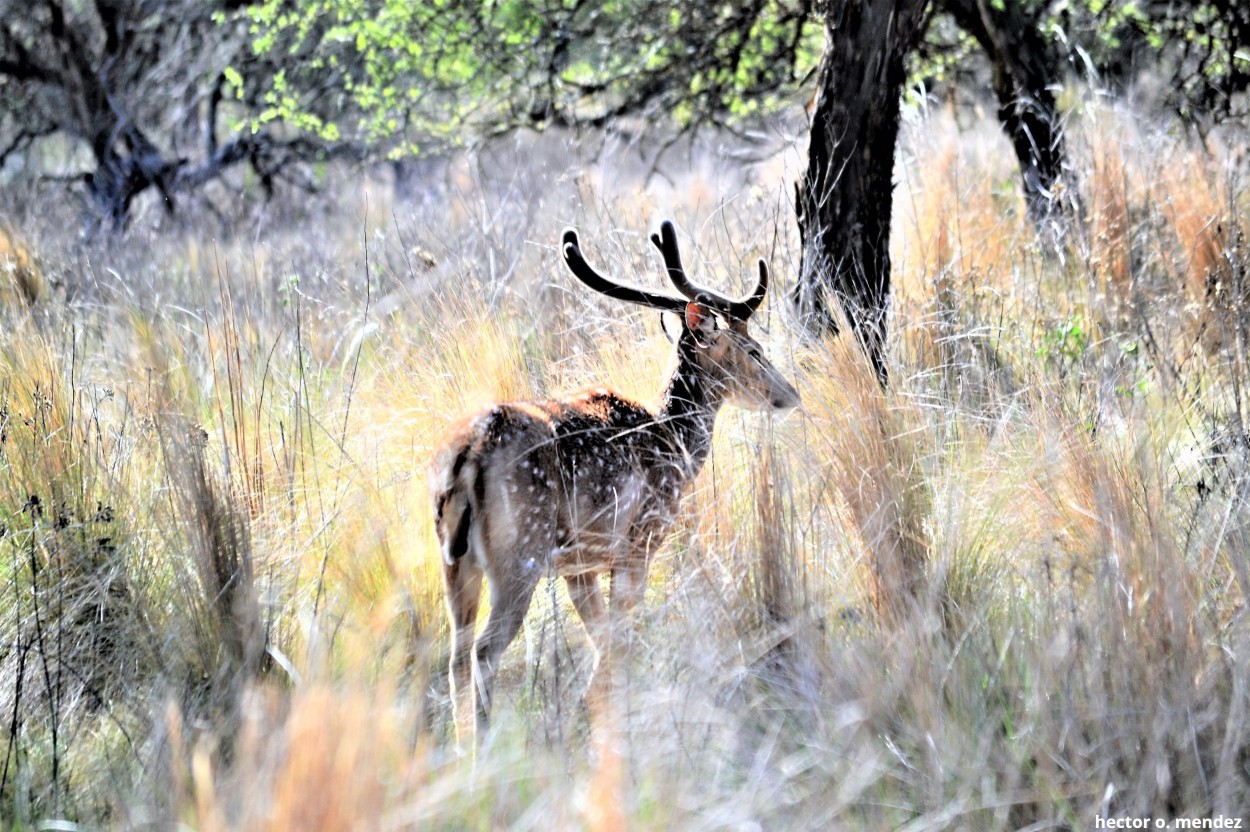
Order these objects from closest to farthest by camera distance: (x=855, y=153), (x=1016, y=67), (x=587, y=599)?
(x=587, y=599) < (x=855, y=153) < (x=1016, y=67)

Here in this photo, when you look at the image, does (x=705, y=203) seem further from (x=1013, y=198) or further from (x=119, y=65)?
(x=119, y=65)

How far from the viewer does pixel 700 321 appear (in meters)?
4.57

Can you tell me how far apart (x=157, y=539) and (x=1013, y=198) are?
575cm

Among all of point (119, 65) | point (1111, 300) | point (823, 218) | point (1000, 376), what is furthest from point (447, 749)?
point (119, 65)

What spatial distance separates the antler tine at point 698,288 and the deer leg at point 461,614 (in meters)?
1.42

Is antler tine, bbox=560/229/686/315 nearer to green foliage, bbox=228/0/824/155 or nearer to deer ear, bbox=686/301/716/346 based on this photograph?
deer ear, bbox=686/301/716/346

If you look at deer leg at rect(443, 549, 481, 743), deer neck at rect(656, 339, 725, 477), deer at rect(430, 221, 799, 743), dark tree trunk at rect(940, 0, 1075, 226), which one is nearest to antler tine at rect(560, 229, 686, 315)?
deer at rect(430, 221, 799, 743)

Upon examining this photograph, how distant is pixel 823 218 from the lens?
572cm

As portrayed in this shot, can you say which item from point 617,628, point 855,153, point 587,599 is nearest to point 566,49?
point 855,153

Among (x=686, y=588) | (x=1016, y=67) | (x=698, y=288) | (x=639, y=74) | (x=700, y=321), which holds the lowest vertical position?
(x=686, y=588)

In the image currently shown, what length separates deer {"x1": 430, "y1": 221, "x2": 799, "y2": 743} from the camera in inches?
140

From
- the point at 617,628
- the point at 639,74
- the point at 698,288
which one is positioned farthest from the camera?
the point at 639,74

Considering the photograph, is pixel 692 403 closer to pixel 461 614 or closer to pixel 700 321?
pixel 700 321

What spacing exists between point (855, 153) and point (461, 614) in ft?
9.69
